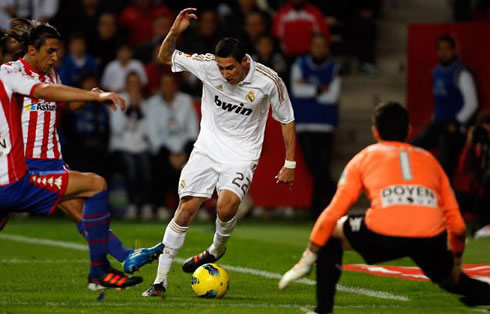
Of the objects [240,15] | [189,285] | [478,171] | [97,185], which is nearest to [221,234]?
[189,285]

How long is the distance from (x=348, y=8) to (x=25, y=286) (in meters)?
11.0

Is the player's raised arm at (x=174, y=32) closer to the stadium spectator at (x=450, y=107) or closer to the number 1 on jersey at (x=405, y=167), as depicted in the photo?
the number 1 on jersey at (x=405, y=167)

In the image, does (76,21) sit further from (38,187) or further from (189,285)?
(38,187)

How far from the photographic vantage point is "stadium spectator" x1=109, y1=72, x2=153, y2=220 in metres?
16.3

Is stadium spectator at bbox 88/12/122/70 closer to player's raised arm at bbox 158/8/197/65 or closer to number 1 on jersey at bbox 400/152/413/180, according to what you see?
player's raised arm at bbox 158/8/197/65

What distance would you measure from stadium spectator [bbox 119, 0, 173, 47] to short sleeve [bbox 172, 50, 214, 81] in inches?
348

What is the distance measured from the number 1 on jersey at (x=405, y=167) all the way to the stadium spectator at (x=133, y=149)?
989 centimetres

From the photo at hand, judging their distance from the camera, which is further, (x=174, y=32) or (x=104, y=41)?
(x=104, y=41)

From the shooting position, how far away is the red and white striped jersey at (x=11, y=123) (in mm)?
7516

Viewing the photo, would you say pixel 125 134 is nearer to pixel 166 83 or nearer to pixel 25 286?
pixel 166 83

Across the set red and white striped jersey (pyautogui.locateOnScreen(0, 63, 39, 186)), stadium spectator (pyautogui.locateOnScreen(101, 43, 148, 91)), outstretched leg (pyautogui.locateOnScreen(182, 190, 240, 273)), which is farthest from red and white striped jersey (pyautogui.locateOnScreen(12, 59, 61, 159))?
stadium spectator (pyautogui.locateOnScreen(101, 43, 148, 91))

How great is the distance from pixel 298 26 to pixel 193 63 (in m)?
7.98

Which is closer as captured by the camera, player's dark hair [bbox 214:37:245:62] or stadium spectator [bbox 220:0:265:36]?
player's dark hair [bbox 214:37:245:62]

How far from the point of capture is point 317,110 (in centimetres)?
1627
